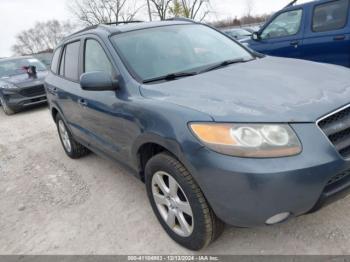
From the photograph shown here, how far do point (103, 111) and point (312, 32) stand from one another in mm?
4032

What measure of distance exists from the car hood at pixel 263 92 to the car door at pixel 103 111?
41 cm

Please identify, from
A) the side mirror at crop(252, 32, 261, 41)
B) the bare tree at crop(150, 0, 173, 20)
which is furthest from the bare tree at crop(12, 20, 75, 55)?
the side mirror at crop(252, 32, 261, 41)

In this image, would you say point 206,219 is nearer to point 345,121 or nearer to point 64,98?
point 345,121

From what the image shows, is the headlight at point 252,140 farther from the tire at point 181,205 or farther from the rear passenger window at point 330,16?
the rear passenger window at point 330,16

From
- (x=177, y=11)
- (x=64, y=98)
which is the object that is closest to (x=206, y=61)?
(x=64, y=98)

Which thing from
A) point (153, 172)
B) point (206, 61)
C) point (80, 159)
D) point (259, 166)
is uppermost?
point (206, 61)

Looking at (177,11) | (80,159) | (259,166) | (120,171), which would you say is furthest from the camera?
(177,11)

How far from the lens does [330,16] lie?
16.9 ft

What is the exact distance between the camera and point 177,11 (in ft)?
A: 92.0

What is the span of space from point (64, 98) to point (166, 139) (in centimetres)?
231

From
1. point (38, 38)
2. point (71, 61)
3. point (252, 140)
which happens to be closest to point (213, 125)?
point (252, 140)

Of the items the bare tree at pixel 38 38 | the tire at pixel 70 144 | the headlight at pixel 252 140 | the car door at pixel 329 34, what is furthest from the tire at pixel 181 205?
the bare tree at pixel 38 38

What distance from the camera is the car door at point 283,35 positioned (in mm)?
5523

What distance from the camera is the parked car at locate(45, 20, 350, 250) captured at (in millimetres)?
1833
